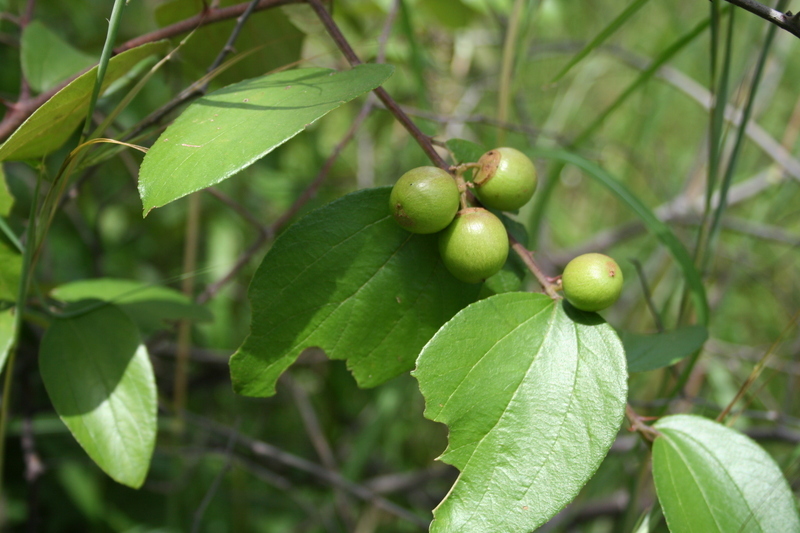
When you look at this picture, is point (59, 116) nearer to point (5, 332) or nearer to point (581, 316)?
point (5, 332)

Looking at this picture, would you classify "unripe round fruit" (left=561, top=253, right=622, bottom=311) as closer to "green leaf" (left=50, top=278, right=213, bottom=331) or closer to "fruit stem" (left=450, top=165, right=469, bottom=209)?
"fruit stem" (left=450, top=165, right=469, bottom=209)

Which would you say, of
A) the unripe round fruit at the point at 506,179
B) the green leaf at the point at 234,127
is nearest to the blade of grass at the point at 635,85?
the unripe round fruit at the point at 506,179

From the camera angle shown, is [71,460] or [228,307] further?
[228,307]

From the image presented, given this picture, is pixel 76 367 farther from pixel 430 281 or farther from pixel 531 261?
pixel 531 261

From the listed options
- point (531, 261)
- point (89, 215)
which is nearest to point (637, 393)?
point (531, 261)

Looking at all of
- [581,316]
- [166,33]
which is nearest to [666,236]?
[581,316]
